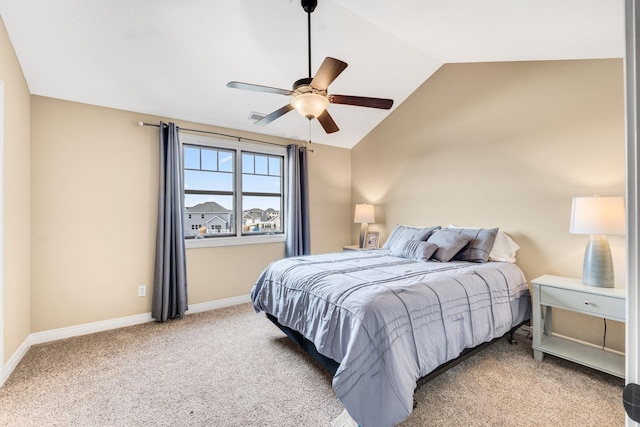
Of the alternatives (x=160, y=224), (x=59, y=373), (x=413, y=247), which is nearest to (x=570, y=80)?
(x=413, y=247)

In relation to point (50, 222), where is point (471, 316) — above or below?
below

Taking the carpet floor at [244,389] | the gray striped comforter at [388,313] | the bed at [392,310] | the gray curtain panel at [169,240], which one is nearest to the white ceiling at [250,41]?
the gray curtain panel at [169,240]

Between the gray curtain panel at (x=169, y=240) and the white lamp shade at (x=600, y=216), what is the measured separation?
392 centimetres

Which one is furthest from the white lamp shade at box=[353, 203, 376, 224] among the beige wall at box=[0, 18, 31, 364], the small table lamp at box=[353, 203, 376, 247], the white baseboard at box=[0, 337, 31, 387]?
the white baseboard at box=[0, 337, 31, 387]

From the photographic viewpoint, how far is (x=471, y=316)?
2139mm

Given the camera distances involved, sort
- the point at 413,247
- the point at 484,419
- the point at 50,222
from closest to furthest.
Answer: the point at 484,419, the point at 50,222, the point at 413,247

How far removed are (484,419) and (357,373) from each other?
923 millimetres

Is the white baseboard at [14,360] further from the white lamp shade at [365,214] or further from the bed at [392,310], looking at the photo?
the white lamp shade at [365,214]

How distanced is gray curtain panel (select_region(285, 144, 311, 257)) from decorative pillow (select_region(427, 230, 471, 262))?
201cm

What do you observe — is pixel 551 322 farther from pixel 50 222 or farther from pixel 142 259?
pixel 50 222

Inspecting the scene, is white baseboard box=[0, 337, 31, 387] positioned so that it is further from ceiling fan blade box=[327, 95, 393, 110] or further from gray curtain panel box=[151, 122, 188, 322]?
ceiling fan blade box=[327, 95, 393, 110]

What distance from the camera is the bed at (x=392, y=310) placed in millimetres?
1579

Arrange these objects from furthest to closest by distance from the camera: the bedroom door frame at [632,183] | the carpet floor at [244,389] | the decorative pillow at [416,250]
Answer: the decorative pillow at [416,250] → the carpet floor at [244,389] → the bedroom door frame at [632,183]

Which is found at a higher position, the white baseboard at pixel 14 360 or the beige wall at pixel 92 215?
the beige wall at pixel 92 215
